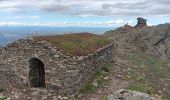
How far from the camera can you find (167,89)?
24.9 meters

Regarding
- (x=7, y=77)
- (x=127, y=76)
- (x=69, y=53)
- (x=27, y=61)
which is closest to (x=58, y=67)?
(x=69, y=53)

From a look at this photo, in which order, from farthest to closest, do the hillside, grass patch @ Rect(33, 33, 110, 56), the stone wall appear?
the hillside, grass patch @ Rect(33, 33, 110, 56), the stone wall

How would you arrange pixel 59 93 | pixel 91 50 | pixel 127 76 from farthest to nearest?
pixel 127 76, pixel 91 50, pixel 59 93

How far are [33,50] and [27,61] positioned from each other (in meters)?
1.12

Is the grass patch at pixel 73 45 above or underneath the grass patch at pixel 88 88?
above

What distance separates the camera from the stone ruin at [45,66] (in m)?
21.8

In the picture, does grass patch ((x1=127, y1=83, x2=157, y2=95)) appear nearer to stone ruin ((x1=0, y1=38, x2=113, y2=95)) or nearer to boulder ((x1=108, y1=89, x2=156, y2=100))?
stone ruin ((x1=0, y1=38, x2=113, y2=95))

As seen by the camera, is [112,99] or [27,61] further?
[27,61]

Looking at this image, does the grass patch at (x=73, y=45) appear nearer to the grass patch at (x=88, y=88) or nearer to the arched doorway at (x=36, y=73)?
the arched doorway at (x=36, y=73)

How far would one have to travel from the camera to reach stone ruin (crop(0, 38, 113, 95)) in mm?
21781

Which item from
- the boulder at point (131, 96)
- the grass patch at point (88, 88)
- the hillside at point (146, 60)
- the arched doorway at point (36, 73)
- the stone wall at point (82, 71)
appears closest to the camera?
the boulder at point (131, 96)

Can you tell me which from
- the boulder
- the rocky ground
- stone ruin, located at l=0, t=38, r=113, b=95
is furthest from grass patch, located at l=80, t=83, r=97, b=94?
the boulder

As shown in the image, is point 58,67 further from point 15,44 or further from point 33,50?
point 15,44

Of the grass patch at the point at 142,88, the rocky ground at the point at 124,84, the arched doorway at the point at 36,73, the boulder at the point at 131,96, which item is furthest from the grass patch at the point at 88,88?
the boulder at the point at 131,96
